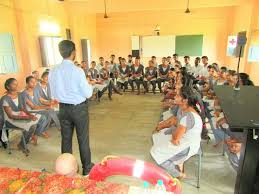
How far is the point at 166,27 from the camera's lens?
8109 millimetres

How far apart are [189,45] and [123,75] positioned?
3006 millimetres

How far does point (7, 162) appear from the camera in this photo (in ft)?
9.21

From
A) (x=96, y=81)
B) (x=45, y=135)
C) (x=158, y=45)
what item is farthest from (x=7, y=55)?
(x=158, y=45)

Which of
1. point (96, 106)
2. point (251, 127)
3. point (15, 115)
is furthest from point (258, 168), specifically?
point (96, 106)

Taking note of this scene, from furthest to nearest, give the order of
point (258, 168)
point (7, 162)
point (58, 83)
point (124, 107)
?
point (124, 107), point (7, 162), point (58, 83), point (258, 168)

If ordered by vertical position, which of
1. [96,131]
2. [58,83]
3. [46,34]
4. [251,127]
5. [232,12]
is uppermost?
[232,12]

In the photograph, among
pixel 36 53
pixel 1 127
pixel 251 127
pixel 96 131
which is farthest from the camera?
pixel 36 53

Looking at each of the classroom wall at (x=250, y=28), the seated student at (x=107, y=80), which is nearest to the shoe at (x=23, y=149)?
the seated student at (x=107, y=80)

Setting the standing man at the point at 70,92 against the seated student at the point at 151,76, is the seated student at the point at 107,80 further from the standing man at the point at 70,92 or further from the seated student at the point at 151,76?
the standing man at the point at 70,92

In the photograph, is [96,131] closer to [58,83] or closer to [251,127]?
[58,83]

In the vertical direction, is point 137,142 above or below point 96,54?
below

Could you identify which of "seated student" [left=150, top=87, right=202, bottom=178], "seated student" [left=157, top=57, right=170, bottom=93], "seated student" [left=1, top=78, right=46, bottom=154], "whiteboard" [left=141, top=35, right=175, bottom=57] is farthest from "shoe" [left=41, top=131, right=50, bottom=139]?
"whiteboard" [left=141, top=35, right=175, bottom=57]

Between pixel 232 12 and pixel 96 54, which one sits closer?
pixel 232 12

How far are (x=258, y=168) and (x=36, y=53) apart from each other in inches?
192
